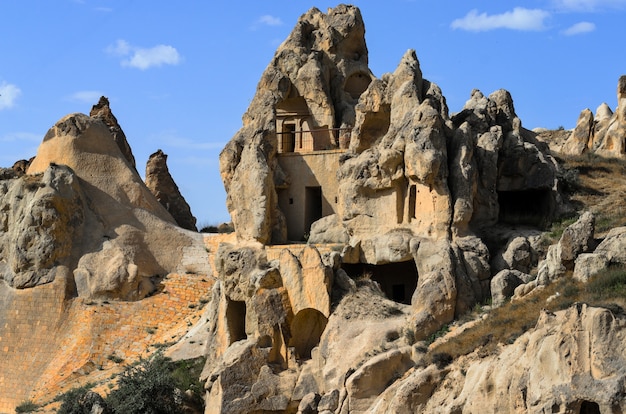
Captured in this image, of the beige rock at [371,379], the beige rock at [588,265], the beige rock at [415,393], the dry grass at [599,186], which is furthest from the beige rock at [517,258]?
the beige rock at [415,393]

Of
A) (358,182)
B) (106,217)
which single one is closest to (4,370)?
(106,217)

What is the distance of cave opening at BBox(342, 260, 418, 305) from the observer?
40.1m

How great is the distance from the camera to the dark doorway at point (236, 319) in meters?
39.3

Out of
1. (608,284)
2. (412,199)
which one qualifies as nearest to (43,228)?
(412,199)

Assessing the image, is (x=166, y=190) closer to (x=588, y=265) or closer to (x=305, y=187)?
(x=305, y=187)

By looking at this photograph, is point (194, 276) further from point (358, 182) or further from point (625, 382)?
point (625, 382)


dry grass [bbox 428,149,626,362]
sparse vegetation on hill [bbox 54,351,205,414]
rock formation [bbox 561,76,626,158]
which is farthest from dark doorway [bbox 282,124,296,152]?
rock formation [bbox 561,76,626,158]

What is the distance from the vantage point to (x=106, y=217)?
164 ft

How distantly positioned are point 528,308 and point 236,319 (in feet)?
33.6

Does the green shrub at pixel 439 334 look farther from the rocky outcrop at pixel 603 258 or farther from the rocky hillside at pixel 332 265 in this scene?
the rocky outcrop at pixel 603 258

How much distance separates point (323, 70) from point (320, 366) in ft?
49.9

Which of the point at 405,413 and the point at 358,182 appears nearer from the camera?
the point at 405,413

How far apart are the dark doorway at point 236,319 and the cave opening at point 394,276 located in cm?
324

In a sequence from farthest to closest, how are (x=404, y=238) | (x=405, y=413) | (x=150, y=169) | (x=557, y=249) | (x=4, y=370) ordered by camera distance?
1. (x=150, y=169)
2. (x=4, y=370)
3. (x=404, y=238)
4. (x=557, y=249)
5. (x=405, y=413)
